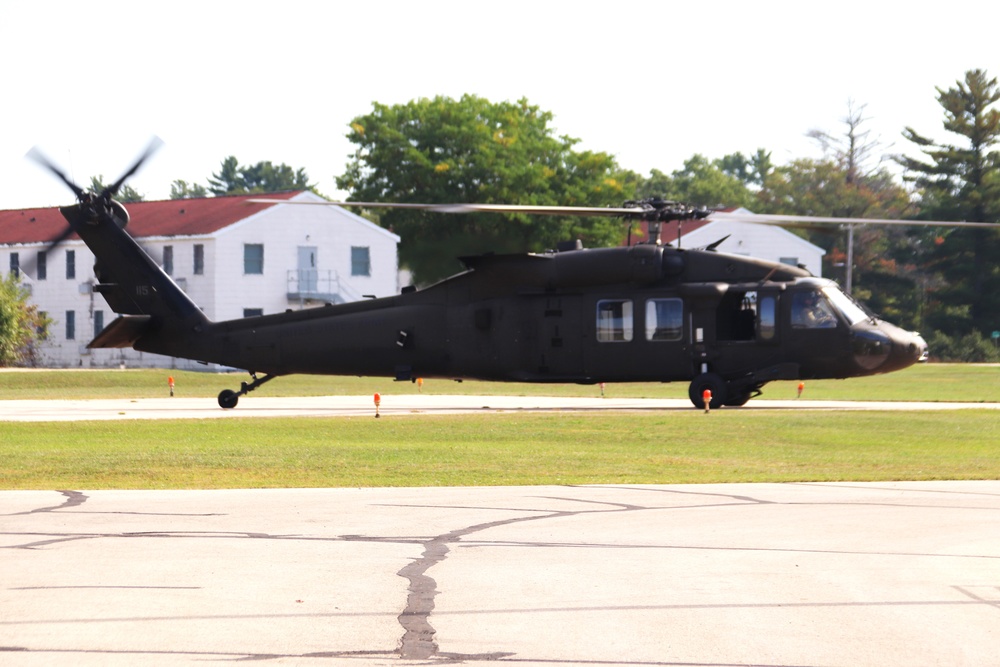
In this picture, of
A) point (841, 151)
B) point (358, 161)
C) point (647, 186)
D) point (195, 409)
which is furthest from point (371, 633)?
point (647, 186)

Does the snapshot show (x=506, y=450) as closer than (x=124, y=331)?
Yes

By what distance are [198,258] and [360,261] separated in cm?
876

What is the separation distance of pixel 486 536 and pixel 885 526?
369 cm

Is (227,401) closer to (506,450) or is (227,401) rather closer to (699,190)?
(506,450)

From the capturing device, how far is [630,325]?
2883 centimetres

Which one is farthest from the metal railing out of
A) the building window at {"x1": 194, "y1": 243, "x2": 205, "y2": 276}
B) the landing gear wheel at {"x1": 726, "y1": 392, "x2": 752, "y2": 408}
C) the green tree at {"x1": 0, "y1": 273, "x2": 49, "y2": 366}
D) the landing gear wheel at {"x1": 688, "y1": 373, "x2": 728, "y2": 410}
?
the landing gear wheel at {"x1": 688, "y1": 373, "x2": 728, "y2": 410}

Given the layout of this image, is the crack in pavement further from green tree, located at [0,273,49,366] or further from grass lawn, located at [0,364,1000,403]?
green tree, located at [0,273,49,366]

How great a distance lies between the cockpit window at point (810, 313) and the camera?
28516mm

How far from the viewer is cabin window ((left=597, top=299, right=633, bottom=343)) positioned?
28828mm

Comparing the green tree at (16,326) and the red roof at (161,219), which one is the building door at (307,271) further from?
the green tree at (16,326)

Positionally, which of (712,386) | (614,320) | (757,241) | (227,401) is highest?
(757,241)

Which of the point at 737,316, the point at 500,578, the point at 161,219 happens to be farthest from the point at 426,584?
the point at 161,219

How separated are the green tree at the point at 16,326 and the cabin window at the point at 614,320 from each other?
138 ft

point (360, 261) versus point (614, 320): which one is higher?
point (360, 261)
